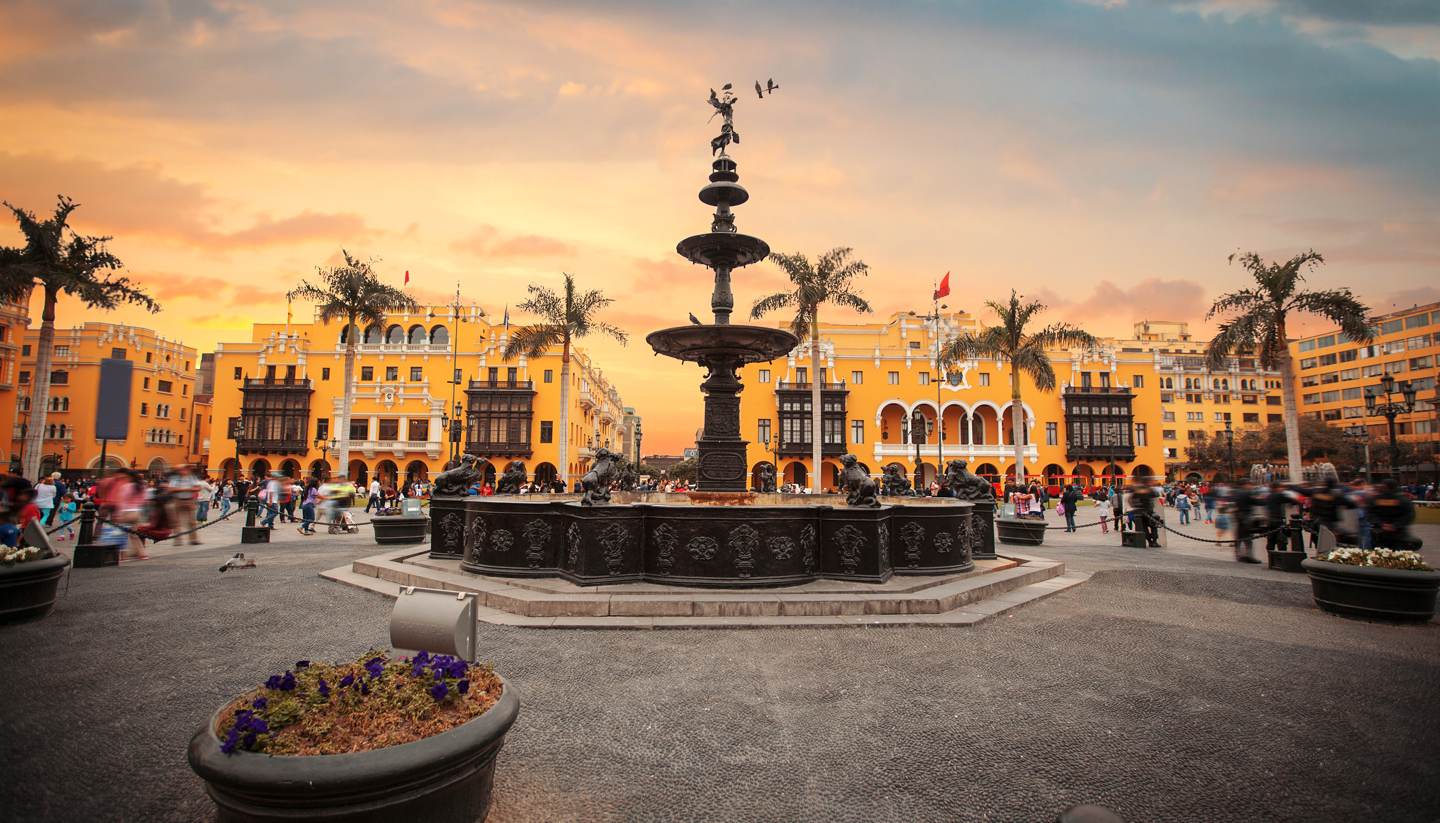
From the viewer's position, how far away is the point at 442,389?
191 feet

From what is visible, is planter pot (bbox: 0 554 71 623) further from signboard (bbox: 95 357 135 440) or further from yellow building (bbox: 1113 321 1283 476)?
yellow building (bbox: 1113 321 1283 476)

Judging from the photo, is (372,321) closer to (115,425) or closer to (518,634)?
(115,425)

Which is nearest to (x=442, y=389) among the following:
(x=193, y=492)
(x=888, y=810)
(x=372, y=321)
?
(x=372, y=321)

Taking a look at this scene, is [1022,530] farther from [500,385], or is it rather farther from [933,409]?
[500,385]

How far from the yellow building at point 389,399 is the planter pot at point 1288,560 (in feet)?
167

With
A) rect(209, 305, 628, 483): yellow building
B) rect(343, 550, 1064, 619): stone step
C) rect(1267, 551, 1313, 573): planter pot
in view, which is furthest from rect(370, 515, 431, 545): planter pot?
rect(209, 305, 628, 483): yellow building

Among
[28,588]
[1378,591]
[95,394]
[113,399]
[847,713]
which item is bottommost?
[847,713]

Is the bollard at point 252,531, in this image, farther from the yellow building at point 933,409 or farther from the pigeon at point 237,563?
the yellow building at point 933,409

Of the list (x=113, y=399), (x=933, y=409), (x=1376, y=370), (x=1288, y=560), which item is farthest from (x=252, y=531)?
(x=1376, y=370)

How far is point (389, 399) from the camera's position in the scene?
5772 centimetres

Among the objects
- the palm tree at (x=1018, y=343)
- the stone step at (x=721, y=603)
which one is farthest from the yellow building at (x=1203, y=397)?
the stone step at (x=721, y=603)

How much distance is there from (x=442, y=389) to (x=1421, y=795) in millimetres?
62229

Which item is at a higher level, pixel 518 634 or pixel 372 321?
pixel 372 321

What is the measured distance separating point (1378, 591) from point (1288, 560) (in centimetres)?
512
